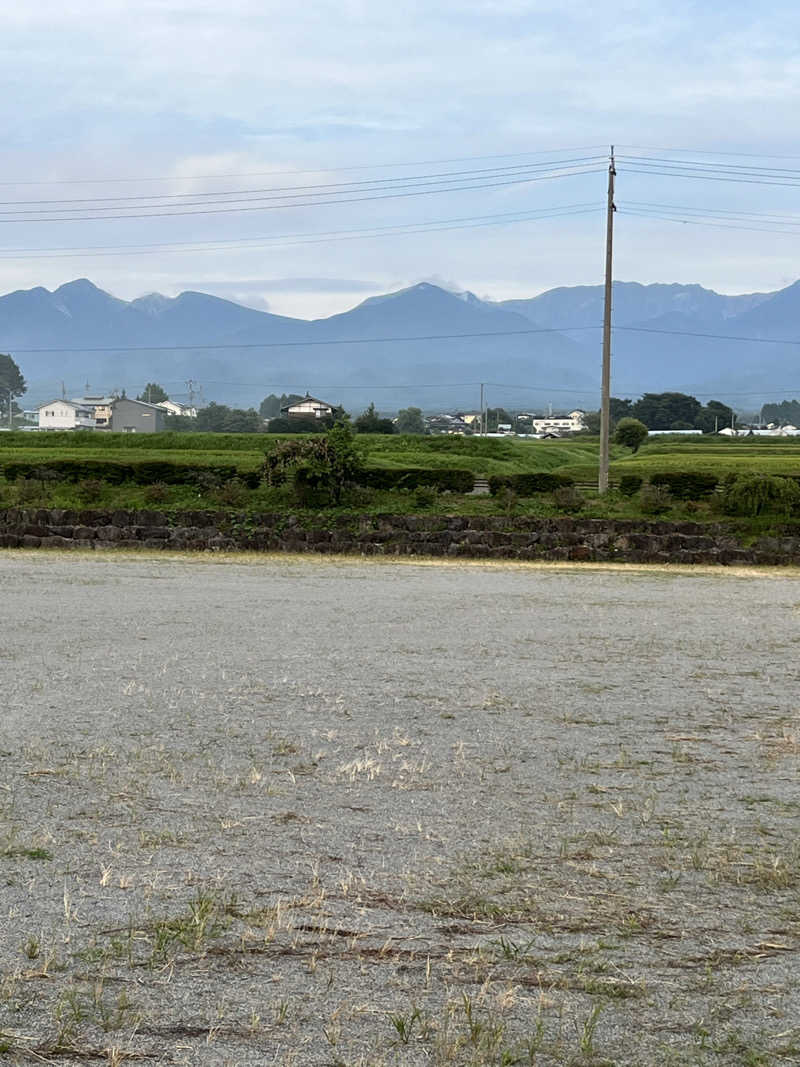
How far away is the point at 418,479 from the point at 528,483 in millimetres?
2887

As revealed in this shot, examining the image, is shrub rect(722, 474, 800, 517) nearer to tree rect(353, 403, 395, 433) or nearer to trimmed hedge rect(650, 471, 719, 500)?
trimmed hedge rect(650, 471, 719, 500)

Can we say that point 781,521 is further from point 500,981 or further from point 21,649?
point 500,981

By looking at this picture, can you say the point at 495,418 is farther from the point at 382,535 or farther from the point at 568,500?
the point at 382,535

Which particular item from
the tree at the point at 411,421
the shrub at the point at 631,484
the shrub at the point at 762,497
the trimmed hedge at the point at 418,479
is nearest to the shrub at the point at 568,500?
the shrub at the point at 631,484

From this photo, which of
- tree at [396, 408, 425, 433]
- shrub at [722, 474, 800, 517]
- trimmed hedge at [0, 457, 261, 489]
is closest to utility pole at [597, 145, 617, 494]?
shrub at [722, 474, 800, 517]

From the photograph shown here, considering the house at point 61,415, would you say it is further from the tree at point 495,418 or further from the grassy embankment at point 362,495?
the grassy embankment at point 362,495

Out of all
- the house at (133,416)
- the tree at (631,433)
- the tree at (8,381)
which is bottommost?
the tree at (631,433)

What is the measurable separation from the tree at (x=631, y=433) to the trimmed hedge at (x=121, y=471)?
38.2 meters

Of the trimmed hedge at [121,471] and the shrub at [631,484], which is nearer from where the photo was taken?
the shrub at [631,484]

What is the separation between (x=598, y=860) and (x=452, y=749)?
2.41 m

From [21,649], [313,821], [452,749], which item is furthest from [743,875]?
[21,649]

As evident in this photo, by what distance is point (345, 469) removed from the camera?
3119cm

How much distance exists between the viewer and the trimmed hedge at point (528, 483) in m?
31.5

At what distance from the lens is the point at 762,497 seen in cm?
2973
